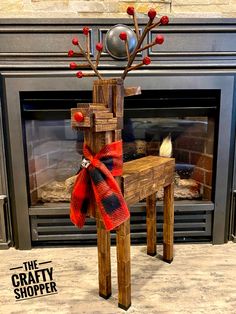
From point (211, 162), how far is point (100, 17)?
37.7 inches

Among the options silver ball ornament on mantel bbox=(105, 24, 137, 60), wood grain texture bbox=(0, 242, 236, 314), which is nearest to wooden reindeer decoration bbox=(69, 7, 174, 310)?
wood grain texture bbox=(0, 242, 236, 314)

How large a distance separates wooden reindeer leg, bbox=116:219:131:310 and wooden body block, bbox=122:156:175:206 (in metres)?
0.10

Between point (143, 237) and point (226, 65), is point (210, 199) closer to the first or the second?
point (143, 237)

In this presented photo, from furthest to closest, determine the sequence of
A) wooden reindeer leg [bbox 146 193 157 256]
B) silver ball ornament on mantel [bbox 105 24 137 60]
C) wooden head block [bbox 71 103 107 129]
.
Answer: wooden reindeer leg [bbox 146 193 157 256]
silver ball ornament on mantel [bbox 105 24 137 60]
wooden head block [bbox 71 103 107 129]

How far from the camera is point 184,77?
132 cm

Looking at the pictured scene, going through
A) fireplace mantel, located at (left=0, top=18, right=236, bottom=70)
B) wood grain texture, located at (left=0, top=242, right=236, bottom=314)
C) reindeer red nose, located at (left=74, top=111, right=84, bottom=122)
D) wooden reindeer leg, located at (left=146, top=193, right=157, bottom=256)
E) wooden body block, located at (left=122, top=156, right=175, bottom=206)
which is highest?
fireplace mantel, located at (left=0, top=18, right=236, bottom=70)

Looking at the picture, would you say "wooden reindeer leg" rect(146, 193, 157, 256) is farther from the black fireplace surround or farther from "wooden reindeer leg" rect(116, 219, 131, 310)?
"wooden reindeer leg" rect(116, 219, 131, 310)

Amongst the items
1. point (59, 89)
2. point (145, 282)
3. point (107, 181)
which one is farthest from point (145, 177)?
point (59, 89)

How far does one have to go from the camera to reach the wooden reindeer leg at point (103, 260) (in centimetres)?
107

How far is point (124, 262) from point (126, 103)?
79cm

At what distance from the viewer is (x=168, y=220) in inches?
50.8

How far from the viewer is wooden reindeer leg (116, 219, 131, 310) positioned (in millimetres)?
995

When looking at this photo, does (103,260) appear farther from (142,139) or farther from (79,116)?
(142,139)

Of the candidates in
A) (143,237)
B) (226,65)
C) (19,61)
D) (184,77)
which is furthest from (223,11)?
(143,237)
